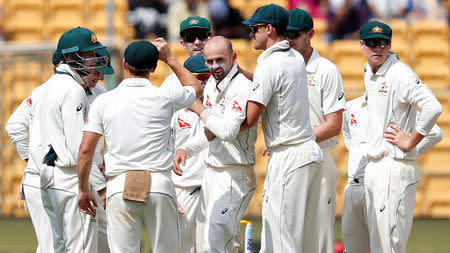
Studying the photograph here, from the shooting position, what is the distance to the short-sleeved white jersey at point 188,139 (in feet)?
26.0

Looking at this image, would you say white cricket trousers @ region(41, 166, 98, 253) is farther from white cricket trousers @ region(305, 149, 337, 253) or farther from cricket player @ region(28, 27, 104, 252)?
white cricket trousers @ region(305, 149, 337, 253)

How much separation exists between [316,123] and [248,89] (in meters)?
1.01

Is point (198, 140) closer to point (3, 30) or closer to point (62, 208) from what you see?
point (62, 208)

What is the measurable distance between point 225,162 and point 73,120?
50.9 inches

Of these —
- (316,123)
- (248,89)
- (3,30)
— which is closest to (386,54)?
(316,123)

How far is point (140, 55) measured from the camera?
623cm

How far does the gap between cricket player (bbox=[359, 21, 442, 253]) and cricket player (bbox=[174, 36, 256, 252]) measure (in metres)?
1.11

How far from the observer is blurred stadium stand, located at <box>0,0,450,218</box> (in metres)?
13.9

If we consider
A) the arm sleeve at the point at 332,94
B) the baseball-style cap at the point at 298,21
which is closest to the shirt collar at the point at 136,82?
the baseball-style cap at the point at 298,21

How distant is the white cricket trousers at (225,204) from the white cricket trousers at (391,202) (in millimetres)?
1088

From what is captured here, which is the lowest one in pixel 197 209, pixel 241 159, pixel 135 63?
pixel 197 209

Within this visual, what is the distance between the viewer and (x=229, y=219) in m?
6.81

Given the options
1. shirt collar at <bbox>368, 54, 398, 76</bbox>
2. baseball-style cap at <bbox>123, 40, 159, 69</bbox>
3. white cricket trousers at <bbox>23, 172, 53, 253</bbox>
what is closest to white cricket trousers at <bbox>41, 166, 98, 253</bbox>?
white cricket trousers at <bbox>23, 172, 53, 253</bbox>

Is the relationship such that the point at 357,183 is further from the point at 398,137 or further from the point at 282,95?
the point at 282,95
